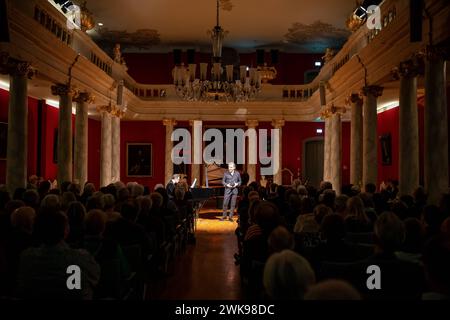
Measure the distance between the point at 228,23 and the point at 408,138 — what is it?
35.0 ft

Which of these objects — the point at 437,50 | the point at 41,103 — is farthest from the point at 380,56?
the point at 41,103

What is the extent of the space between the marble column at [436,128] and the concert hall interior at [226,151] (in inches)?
1.0

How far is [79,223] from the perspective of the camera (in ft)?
17.0

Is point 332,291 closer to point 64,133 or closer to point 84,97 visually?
point 64,133

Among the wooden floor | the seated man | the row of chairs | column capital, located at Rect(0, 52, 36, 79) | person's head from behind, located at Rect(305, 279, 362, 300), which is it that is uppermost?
column capital, located at Rect(0, 52, 36, 79)

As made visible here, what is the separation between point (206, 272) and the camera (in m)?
7.40

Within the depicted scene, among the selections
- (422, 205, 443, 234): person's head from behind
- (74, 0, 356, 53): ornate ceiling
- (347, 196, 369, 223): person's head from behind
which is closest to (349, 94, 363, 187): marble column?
(74, 0, 356, 53): ornate ceiling

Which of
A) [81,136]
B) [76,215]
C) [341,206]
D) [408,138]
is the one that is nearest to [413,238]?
[341,206]

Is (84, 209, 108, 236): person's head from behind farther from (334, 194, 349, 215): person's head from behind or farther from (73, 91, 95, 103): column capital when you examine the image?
(73, 91, 95, 103): column capital

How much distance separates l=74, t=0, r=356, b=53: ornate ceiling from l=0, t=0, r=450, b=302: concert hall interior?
103mm

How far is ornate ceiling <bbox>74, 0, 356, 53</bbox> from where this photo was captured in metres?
16.3

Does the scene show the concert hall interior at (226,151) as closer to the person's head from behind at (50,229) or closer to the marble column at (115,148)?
the person's head from behind at (50,229)
